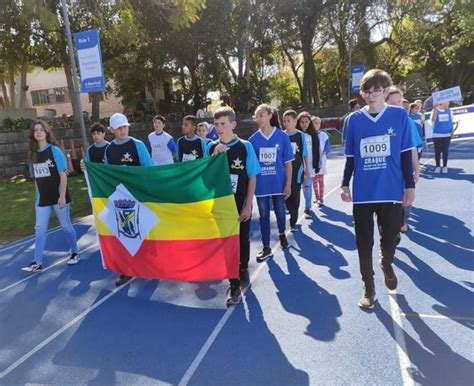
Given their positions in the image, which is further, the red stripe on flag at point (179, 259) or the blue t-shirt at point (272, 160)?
the blue t-shirt at point (272, 160)

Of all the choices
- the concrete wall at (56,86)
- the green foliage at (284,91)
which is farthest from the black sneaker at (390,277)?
the green foliage at (284,91)

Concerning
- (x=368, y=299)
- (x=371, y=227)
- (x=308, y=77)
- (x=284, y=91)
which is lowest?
(x=368, y=299)

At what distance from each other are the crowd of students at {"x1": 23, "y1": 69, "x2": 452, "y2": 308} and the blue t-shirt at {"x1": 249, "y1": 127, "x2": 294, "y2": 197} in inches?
0.5

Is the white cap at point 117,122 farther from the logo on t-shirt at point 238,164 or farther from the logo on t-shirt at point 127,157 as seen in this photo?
the logo on t-shirt at point 238,164

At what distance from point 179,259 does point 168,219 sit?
1.46ft

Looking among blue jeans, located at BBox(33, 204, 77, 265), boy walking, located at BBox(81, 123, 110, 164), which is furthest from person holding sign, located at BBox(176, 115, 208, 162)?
blue jeans, located at BBox(33, 204, 77, 265)

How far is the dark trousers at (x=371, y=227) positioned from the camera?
394cm

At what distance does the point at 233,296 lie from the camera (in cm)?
446

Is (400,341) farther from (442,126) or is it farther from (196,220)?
(442,126)

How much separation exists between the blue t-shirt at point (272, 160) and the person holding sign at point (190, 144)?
1843 mm

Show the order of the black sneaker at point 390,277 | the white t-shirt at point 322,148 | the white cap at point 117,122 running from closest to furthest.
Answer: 1. the black sneaker at point 390,277
2. the white cap at point 117,122
3. the white t-shirt at point 322,148

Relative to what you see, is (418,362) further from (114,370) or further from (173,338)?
(114,370)

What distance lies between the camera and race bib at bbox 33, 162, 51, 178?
5.79 meters

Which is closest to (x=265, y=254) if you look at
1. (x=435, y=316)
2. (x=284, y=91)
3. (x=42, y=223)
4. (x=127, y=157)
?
(x=127, y=157)
